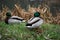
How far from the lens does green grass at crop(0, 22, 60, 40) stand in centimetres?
898

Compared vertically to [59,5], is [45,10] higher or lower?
higher

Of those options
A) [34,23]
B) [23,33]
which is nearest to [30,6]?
[34,23]

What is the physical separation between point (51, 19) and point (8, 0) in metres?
7.22

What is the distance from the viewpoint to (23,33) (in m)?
9.36

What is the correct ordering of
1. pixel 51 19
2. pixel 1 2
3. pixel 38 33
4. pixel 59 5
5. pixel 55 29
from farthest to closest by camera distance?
pixel 59 5 < pixel 1 2 < pixel 51 19 < pixel 55 29 < pixel 38 33

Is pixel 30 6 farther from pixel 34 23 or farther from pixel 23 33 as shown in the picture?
pixel 23 33

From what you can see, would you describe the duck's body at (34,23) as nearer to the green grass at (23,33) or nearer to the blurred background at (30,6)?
the green grass at (23,33)

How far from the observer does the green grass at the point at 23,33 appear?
29.5 ft

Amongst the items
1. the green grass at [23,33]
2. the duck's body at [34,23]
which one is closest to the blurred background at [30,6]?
the green grass at [23,33]

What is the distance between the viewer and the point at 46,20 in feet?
39.8

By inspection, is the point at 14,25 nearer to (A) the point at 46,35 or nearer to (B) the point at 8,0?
(A) the point at 46,35

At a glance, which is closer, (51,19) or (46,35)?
(46,35)

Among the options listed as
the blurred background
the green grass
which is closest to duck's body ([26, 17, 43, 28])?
the green grass

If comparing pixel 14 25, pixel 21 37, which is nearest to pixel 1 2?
pixel 14 25
